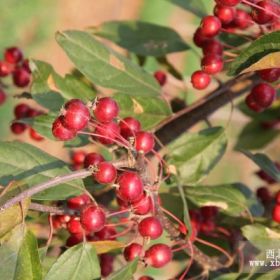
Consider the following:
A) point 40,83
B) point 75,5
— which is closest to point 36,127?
point 40,83

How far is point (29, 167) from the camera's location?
79 cm

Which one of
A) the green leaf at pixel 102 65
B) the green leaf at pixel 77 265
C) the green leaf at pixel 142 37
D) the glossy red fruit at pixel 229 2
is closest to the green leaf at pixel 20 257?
the green leaf at pixel 77 265

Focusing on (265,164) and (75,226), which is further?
(265,164)

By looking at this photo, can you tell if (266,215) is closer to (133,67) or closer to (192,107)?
(192,107)

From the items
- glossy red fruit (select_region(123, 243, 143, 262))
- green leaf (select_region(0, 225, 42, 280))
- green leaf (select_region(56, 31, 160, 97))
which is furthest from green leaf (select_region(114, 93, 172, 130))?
green leaf (select_region(0, 225, 42, 280))

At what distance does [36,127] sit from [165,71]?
0.51 meters

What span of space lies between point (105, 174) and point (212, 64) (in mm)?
318

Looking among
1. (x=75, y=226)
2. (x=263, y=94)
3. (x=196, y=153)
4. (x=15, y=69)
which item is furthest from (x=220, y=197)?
(x=15, y=69)

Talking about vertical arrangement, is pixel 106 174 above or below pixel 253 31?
below

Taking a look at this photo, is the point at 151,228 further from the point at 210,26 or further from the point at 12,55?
the point at 12,55

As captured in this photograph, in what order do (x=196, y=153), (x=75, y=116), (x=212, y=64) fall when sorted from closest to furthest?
(x=75, y=116) → (x=212, y=64) → (x=196, y=153)

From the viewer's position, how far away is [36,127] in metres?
0.94

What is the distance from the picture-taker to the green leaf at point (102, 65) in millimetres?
928

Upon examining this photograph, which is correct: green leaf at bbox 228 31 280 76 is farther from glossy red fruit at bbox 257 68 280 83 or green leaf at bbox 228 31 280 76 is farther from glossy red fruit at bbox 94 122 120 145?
glossy red fruit at bbox 94 122 120 145
